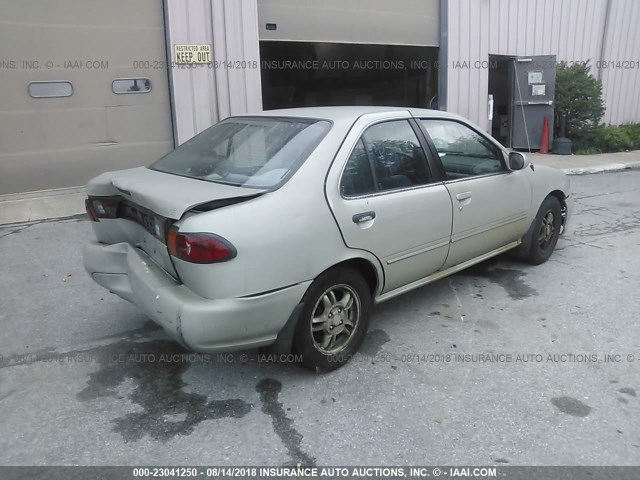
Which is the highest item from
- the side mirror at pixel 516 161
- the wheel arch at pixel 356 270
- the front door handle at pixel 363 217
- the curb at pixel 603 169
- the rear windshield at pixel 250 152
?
the rear windshield at pixel 250 152

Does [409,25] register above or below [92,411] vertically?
above

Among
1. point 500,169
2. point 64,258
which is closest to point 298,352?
point 500,169

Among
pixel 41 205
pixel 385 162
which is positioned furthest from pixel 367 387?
pixel 41 205

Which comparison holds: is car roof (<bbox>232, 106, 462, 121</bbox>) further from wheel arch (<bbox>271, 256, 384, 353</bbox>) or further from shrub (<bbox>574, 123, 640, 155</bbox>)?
shrub (<bbox>574, 123, 640, 155</bbox>)

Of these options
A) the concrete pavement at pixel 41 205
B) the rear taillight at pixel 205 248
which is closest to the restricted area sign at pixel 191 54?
the concrete pavement at pixel 41 205

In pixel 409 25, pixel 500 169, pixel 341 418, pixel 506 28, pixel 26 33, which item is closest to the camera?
pixel 341 418

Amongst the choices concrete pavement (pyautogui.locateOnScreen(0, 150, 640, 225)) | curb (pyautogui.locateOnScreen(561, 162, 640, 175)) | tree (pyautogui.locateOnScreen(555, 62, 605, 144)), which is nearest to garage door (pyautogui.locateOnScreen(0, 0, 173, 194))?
concrete pavement (pyautogui.locateOnScreen(0, 150, 640, 225))

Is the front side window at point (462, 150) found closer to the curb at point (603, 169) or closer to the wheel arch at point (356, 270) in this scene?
the wheel arch at point (356, 270)

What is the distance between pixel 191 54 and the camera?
9.03m

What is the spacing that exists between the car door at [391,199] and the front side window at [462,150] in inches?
8.8

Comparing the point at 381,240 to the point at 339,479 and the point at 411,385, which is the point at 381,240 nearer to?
the point at 411,385

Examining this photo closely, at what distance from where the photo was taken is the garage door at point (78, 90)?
26.0 feet

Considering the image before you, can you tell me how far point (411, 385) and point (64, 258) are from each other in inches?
162

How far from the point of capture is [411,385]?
3348 millimetres
